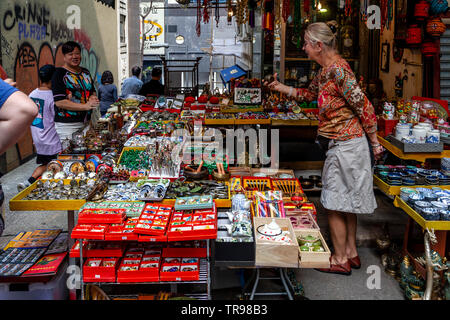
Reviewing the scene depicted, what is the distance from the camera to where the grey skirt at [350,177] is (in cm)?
362

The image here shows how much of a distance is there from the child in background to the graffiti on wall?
8.47 feet

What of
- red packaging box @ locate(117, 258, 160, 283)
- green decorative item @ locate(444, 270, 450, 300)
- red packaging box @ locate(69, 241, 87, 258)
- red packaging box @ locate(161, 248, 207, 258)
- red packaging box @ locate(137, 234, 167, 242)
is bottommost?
green decorative item @ locate(444, 270, 450, 300)

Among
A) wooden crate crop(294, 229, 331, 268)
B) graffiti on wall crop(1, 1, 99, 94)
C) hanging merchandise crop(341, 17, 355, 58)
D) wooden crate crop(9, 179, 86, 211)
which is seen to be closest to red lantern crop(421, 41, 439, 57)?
hanging merchandise crop(341, 17, 355, 58)

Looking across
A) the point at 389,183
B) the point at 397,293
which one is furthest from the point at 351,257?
the point at 389,183

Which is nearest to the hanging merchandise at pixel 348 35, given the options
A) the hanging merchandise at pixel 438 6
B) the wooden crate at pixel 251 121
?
the hanging merchandise at pixel 438 6

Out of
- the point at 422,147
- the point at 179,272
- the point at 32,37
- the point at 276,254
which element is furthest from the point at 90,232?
the point at 32,37

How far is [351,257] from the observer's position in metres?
3.97

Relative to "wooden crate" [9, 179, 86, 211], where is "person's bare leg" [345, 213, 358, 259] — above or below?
below

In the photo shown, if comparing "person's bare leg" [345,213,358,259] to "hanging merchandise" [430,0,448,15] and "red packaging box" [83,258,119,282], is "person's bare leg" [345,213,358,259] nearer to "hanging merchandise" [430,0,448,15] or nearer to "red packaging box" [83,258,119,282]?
"red packaging box" [83,258,119,282]

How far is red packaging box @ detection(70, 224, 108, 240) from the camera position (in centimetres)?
295

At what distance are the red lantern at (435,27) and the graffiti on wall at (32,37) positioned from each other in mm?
6564
